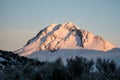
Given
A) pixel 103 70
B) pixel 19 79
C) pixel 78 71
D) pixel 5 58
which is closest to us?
pixel 19 79

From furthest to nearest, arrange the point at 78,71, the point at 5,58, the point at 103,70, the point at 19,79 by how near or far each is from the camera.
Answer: the point at 5,58
the point at 103,70
the point at 78,71
the point at 19,79

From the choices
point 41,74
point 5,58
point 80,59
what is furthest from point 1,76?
point 5,58

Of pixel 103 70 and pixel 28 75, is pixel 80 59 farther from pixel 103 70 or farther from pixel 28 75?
pixel 28 75

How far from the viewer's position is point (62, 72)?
18672mm

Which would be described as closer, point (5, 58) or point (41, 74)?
point (41, 74)

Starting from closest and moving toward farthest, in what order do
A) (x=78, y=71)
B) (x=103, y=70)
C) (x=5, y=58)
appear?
(x=78, y=71) < (x=103, y=70) < (x=5, y=58)

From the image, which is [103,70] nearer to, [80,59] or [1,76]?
[80,59]

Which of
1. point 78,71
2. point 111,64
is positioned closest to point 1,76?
point 78,71

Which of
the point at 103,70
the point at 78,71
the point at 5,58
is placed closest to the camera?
the point at 78,71

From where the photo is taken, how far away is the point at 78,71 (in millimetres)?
21078

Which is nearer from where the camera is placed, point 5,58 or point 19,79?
point 19,79

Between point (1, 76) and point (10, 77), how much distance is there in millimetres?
435

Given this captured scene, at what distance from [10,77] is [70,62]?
15.6 feet

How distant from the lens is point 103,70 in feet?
74.5
